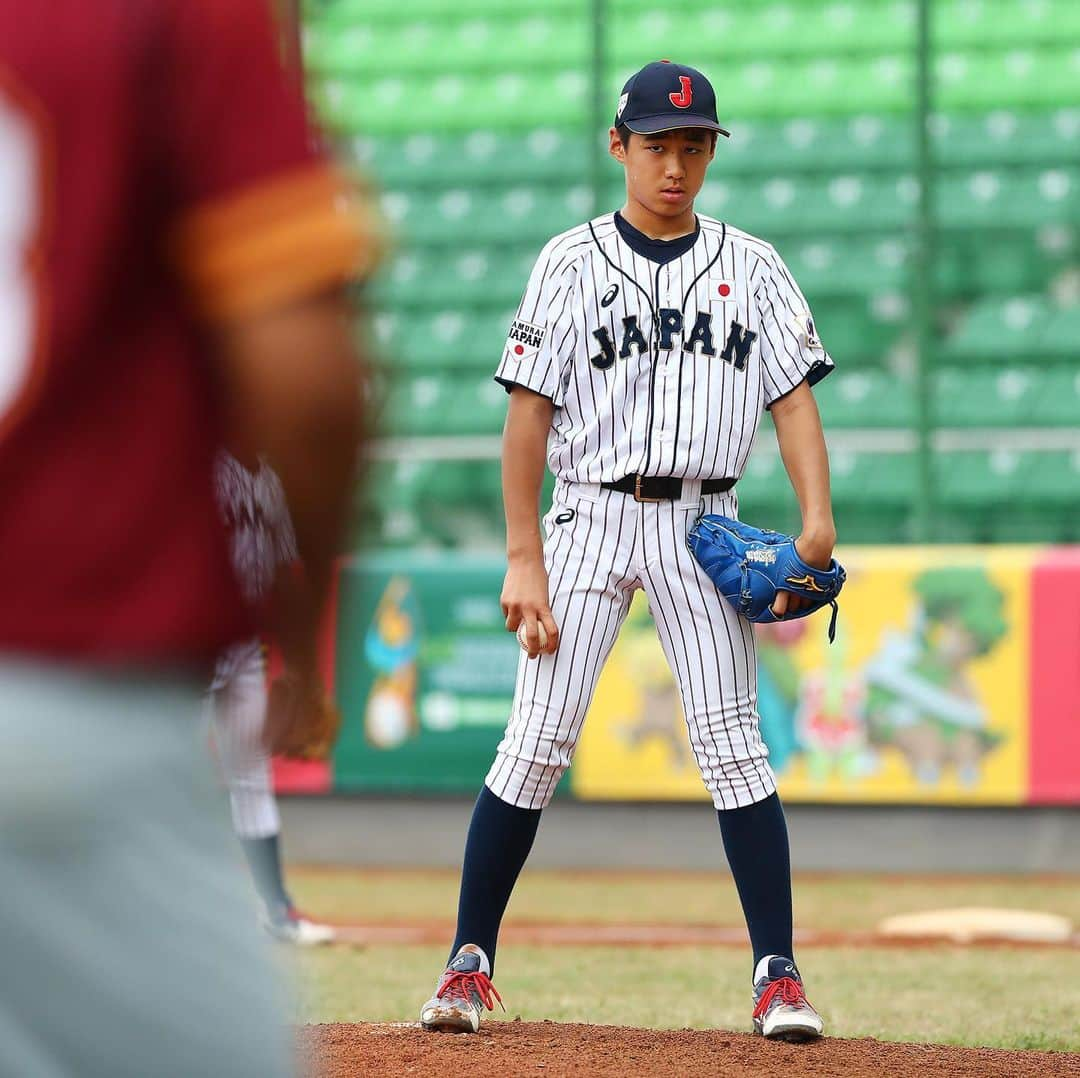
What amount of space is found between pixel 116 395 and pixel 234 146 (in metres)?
0.19

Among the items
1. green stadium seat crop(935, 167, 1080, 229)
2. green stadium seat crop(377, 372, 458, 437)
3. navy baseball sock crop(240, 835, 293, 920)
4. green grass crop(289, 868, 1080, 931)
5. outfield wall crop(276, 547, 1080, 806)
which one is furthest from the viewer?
green stadium seat crop(377, 372, 458, 437)

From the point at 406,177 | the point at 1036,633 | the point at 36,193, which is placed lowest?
the point at 1036,633

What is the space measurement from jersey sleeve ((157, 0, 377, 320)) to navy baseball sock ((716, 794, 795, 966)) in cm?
272

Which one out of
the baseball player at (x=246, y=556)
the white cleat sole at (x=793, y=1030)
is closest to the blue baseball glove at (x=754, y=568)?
the white cleat sole at (x=793, y=1030)

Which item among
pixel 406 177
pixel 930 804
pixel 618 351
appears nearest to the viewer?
pixel 618 351

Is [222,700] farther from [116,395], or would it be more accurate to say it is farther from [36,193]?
[36,193]

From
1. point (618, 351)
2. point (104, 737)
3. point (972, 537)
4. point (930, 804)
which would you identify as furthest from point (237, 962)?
point (972, 537)

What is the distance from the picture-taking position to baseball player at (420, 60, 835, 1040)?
3797mm

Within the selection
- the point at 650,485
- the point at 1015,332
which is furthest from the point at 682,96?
the point at 1015,332

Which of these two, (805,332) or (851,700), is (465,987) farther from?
(851,700)

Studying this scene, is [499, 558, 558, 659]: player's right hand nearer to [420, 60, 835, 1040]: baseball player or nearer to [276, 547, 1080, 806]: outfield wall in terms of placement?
[420, 60, 835, 1040]: baseball player

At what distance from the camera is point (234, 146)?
1278mm

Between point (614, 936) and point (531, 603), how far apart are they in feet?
9.17

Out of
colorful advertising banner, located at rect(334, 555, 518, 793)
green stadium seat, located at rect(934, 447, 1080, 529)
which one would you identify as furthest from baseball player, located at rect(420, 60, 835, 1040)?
green stadium seat, located at rect(934, 447, 1080, 529)
